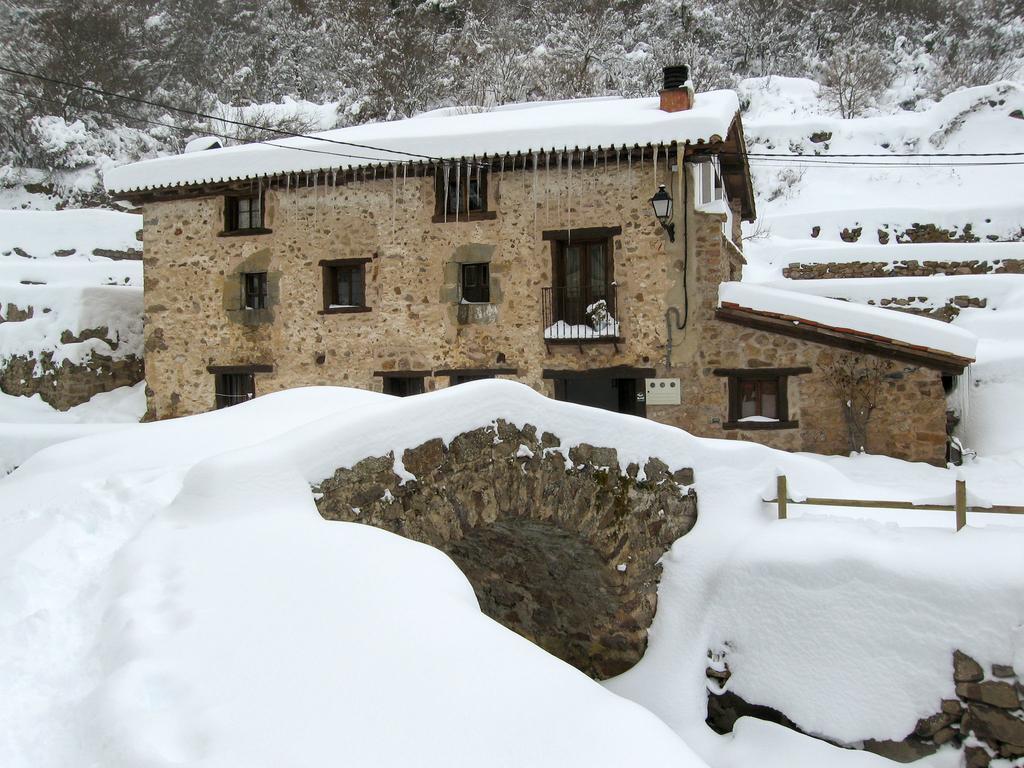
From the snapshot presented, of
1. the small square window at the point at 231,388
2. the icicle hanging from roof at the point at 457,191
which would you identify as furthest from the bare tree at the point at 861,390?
the small square window at the point at 231,388

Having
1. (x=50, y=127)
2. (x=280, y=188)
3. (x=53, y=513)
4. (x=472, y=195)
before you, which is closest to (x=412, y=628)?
(x=53, y=513)

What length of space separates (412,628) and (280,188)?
1162 cm

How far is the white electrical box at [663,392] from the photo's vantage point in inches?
463

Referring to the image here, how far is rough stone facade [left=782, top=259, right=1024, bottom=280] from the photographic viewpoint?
17.6 m

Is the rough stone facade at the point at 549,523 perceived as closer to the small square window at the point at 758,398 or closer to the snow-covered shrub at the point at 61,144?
the small square window at the point at 758,398

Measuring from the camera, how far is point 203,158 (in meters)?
13.2

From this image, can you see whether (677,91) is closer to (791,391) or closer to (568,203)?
(568,203)

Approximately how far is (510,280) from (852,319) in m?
5.04

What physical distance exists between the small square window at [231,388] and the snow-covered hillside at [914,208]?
37.3ft

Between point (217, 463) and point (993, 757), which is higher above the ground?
point (217, 463)

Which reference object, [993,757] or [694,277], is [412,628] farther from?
[694,277]

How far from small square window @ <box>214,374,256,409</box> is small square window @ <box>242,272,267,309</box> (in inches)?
49.3

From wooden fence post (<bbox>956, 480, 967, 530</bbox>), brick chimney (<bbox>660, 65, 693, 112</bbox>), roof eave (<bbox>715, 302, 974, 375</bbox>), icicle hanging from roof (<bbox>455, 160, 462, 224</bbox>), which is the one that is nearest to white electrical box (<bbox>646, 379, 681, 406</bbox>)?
roof eave (<bbox>715, 302, 974, 375</bbox>)

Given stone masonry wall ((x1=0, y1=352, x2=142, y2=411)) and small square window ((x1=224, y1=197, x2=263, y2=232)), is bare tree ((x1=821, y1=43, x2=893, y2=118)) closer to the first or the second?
small square window ((x1=224, y1=197, x2=263, y2=232))
